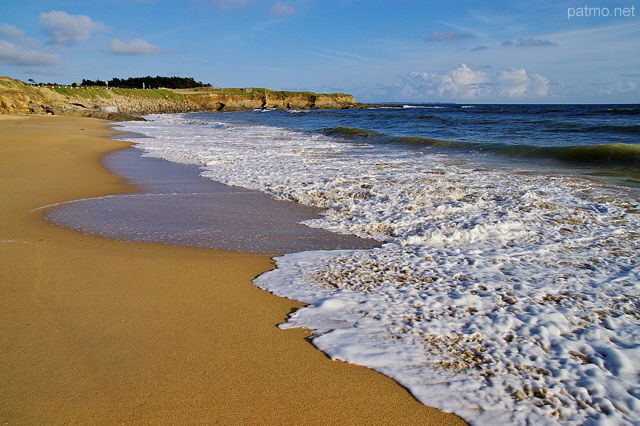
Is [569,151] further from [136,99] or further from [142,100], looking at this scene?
[142,100]

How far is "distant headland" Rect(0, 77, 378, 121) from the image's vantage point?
33062mm

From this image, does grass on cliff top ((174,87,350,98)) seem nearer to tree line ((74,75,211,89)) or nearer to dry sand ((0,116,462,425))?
tree line ((74,75,211,89))

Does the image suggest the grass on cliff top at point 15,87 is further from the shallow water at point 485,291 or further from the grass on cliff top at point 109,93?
the shallow water at point 485,291

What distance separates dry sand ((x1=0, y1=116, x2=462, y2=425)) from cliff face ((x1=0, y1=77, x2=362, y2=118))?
34314mm

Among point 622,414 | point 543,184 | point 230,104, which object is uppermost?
point 230,104

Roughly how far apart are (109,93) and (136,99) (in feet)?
14.3

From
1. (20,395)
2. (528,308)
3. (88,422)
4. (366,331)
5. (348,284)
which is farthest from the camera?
(348,284)

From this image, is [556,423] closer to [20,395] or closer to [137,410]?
[137,410]

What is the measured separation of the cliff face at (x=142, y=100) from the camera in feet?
108

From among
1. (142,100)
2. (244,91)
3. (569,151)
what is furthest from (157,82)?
(569,151)

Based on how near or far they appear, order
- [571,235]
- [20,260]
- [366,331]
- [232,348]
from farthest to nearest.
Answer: [571,235] < [20,260] < [366,331] < [232,348]

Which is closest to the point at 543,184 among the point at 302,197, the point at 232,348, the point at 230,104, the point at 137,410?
the point at 302,197

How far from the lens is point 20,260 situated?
386 centimetres

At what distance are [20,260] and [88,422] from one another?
265 cm
